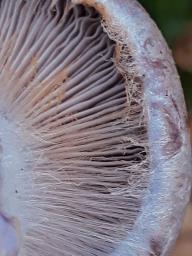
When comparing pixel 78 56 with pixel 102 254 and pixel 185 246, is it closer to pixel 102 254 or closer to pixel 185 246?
pixel 102 254

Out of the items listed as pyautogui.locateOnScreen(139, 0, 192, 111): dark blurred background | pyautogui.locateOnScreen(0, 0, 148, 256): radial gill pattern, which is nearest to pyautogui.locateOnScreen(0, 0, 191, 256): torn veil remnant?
pyautogui.locateOnScreen(0, 0, 148, 256): radial gill pattern

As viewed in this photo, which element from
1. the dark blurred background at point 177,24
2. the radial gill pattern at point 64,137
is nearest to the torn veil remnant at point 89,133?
the radial gill pattern at point 64,137

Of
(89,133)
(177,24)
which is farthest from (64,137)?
(177,24)

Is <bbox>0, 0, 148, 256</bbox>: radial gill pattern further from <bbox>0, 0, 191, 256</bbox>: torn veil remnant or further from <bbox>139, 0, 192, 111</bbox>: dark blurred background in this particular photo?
<bbox>139, 0, 192, 111</bbox>: dark blurred background

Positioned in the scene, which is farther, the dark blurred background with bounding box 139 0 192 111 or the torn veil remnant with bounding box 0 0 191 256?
the dark blurred background with bounding box 139 0 192 111

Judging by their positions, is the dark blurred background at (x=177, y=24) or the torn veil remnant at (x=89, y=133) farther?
the dark blurred background at (x=177, y=24)

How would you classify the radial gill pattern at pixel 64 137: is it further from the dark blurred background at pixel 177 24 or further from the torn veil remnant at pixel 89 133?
the dark blurred background at pixel 177 24
